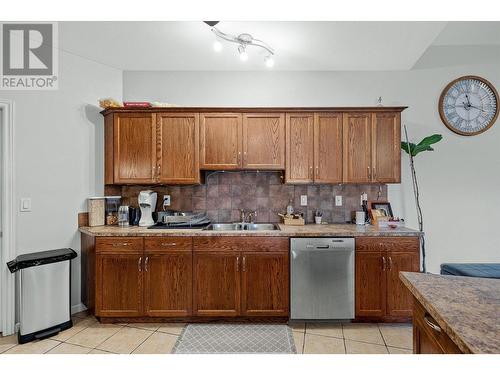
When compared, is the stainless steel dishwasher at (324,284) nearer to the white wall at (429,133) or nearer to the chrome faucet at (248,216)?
the chrome faucet at (248,216)

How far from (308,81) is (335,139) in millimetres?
888

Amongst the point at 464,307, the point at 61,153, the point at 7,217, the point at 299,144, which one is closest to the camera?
the point at 464,307

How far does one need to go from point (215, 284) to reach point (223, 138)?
1537mm

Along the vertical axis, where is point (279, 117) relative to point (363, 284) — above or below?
above

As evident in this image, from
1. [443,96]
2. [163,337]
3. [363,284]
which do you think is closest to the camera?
[163,337]

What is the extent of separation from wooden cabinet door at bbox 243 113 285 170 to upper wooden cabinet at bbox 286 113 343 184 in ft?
0.32

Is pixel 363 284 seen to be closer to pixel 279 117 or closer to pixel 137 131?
pixel 279 117

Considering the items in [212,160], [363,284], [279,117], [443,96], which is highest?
[443,96]

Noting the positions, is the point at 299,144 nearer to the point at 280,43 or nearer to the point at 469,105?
the point at 280,43

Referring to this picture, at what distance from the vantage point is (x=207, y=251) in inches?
104

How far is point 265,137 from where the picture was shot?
299 cm

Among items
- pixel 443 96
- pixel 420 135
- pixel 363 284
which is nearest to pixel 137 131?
pixel 363 284

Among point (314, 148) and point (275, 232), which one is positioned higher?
point (314, 148)

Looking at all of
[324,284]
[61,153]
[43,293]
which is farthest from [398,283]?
[61,153]
